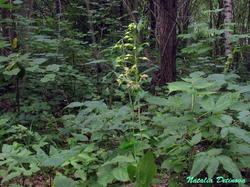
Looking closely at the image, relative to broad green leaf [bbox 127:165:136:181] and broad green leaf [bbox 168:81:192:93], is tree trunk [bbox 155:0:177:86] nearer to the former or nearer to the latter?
broad green leaf [bbox 168:81:192:93]

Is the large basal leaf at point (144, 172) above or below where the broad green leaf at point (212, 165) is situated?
below

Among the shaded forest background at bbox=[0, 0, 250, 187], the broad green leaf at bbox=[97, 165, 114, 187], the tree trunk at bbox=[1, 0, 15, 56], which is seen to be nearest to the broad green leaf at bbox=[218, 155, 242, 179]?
the shaded forest background at bbox=[0, 0, 250, 187]

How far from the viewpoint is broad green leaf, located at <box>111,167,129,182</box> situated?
1.33 meters

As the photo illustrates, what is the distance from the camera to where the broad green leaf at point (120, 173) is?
1.33 meters

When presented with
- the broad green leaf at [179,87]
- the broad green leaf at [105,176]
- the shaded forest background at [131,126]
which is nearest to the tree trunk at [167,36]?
the shaded forest background at [131,126]

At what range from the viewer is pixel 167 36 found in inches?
137

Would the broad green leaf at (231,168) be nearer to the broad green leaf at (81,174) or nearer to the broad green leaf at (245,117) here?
the broad green leaf at (245,117)

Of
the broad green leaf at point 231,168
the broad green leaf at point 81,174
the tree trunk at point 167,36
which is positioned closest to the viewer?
the broad green leaf at point 231,168

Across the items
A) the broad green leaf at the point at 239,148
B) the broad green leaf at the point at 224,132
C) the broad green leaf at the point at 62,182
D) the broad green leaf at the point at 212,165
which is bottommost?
the broad green leaf at the point at 62,182

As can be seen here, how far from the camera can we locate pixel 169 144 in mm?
1542

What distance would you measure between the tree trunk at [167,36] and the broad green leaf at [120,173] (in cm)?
229

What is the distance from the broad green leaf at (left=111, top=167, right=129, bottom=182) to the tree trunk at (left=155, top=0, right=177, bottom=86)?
2292 mm

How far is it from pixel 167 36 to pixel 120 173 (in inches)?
99.3

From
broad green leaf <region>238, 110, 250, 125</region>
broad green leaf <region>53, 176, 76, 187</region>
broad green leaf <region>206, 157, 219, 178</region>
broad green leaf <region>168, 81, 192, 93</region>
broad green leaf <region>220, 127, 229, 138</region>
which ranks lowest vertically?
broad green leaf <region>53, 176, 76, 187</region>
